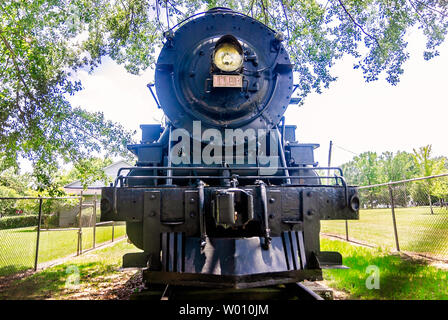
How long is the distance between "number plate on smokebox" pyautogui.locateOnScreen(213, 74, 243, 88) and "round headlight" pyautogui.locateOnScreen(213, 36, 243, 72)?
0.33 feet

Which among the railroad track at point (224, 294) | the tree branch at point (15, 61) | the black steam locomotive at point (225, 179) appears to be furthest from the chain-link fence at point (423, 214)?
the tree branch at point (15, 61)

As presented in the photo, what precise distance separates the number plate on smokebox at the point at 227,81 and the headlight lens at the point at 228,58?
0.10m

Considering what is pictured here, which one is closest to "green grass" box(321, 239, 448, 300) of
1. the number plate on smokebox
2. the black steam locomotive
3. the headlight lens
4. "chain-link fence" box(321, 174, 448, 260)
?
"chain-link fence" box(321, 174, 448, 260)

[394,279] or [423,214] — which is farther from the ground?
[423,214]

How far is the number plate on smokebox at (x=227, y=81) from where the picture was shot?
124 inches

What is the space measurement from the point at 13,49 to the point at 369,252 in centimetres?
870

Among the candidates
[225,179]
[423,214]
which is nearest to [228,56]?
[225,179]

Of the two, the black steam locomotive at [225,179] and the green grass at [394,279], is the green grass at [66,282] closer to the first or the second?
Result: the black steam locomotive at [225,179]

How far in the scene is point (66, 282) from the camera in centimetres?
499

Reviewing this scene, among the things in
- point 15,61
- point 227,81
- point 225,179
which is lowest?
point 225,179

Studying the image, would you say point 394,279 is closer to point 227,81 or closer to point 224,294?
point 224,294

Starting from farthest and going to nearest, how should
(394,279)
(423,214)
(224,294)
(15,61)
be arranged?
(423,214)
(15,61)
(394,279)
(224,294)

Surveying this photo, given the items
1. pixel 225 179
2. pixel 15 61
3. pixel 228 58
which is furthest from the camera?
pixel 15 61

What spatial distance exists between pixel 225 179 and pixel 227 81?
43.0 inches
